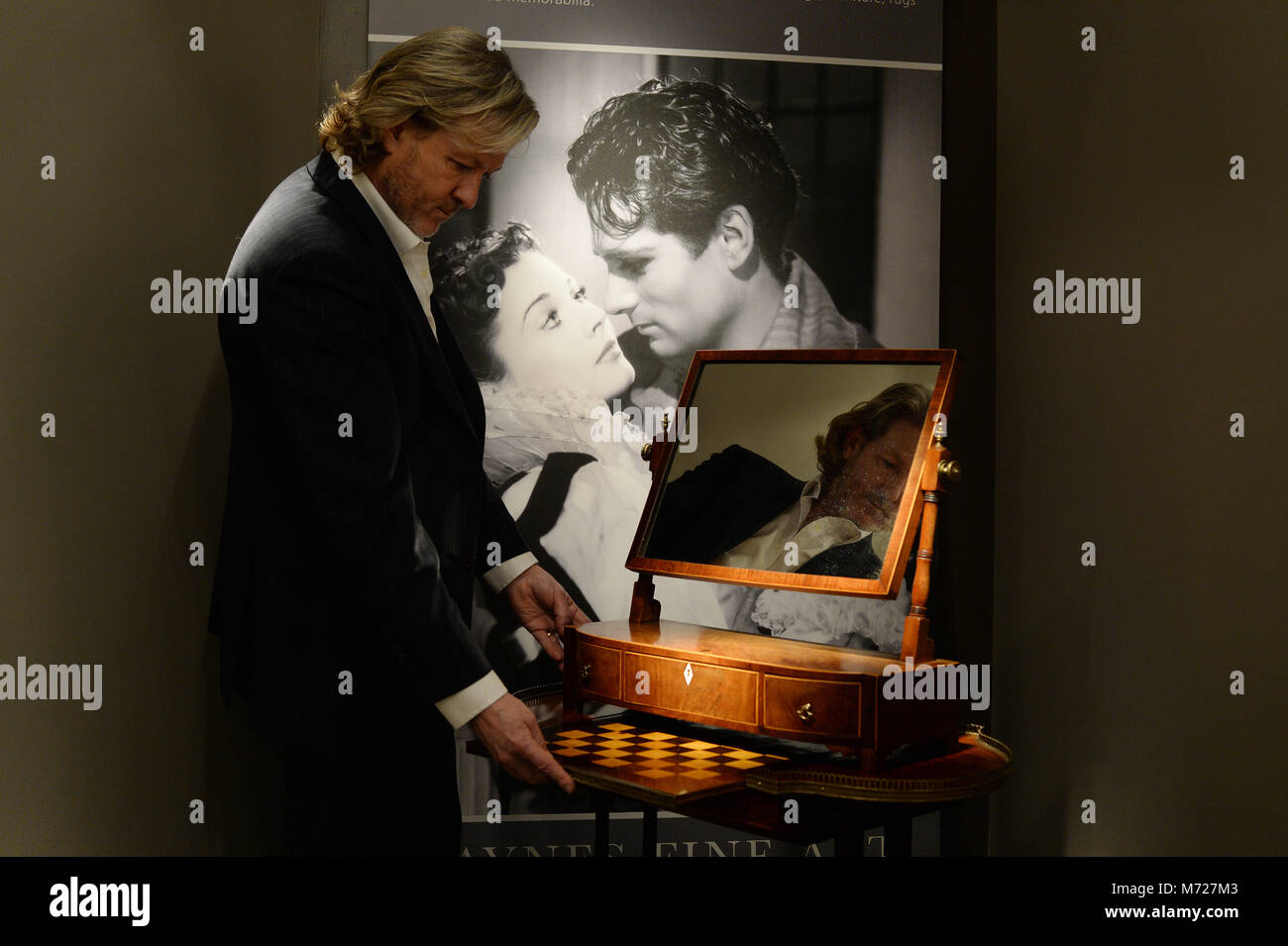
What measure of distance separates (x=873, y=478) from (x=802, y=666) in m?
0.44

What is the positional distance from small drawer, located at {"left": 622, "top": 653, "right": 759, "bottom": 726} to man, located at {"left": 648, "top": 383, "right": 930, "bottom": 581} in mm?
277

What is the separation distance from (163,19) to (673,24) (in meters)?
1.35

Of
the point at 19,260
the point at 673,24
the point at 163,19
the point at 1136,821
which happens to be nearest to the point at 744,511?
the point at 1136,821

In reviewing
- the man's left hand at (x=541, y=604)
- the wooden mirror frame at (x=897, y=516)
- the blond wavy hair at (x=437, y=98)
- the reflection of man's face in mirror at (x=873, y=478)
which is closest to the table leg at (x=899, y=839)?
the wooden mirror frame at (x=897, y=516)

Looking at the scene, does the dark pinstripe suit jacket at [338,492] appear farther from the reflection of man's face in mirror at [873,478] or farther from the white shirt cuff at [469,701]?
the reflection of man's face in mirror at [873,478]

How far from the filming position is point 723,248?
2961 mm

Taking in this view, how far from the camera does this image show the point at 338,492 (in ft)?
5.94

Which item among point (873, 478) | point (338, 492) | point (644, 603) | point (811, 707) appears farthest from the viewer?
point (644, 603)

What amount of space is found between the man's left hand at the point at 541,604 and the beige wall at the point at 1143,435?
4.55 ft

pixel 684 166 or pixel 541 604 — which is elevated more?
pixel 684 166

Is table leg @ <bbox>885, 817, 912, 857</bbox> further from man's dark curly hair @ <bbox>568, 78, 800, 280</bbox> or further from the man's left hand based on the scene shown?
man's dark curly hair @ <bbox>568, 78, 800, 280</bbox>

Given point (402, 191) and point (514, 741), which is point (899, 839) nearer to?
point (514, 741)

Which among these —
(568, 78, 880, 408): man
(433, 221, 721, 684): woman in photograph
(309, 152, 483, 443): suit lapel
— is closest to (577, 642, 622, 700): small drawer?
Result: (309, 152, 483, 443): suit lapel

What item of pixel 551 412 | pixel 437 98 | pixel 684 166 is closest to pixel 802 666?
pixel 551 412
